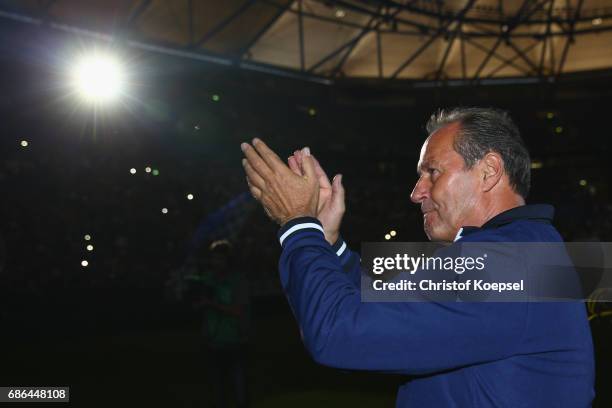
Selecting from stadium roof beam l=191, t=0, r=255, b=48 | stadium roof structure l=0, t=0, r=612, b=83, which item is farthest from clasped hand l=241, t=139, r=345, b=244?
stadium roof beam l=191, t=0, r=255, b=48

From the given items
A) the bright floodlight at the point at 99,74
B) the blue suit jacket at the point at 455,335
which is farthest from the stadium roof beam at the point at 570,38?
the blue suit jacket at the point at 455,335

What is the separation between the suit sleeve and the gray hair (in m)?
0.57

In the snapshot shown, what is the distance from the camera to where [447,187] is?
184 centimetres

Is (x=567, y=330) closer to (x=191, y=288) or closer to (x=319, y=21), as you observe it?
(x=191, y=288)

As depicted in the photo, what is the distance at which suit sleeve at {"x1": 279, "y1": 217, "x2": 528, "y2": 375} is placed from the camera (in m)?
1.42

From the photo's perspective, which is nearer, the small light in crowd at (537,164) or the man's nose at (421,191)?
the man's nose at (421,191)

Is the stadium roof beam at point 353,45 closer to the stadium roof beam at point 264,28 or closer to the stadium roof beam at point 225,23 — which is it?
the stadium roof beam at point 264,28

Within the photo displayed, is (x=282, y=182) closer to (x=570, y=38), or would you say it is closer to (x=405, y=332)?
(x=405, y=332)

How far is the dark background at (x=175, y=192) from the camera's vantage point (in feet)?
32.4

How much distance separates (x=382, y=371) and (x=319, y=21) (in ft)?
73.3

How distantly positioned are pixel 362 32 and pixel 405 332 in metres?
23.0

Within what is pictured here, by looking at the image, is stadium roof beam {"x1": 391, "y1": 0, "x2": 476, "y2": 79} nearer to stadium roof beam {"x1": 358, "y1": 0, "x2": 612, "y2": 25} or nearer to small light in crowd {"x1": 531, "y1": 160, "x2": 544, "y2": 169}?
stadium roof beam {"x1": 358, "y1": 0, "x2": 612, "y2": 25}

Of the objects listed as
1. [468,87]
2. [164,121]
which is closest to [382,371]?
[164,121]

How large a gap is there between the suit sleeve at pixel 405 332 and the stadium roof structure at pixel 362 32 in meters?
16.7
